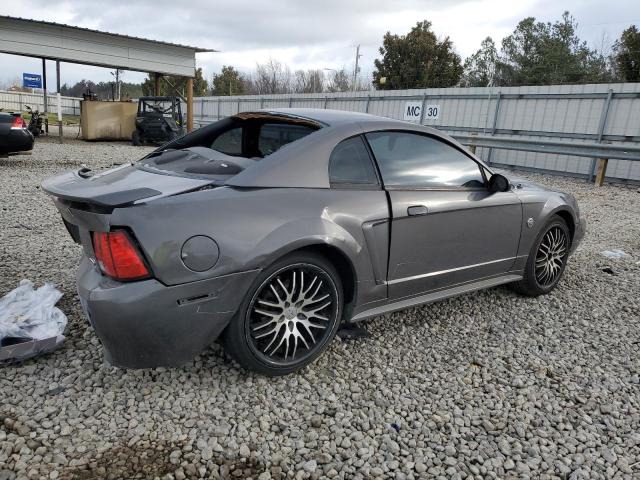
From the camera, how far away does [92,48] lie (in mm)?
19344

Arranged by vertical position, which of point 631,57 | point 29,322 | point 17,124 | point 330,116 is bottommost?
point 29,322

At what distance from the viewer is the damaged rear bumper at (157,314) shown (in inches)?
90.6

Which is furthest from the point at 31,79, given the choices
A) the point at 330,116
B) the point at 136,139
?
the point at 330,116

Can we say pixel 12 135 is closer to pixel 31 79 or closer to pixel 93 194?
pixel 93 194

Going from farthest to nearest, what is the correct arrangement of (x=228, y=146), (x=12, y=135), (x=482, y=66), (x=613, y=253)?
1. (x=482, y=66)
2. (x=12, y=135)
3. (x=613, y=253)
4. (x=228, y=146)

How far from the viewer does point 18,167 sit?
10.9 m

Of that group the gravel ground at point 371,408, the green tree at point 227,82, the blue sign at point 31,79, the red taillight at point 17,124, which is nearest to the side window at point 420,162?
the gravel ground at point 371,408

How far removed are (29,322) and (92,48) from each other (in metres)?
19.5

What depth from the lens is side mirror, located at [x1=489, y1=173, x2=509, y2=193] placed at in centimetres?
365

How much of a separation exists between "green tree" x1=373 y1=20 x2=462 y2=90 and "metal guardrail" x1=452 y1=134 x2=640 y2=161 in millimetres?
23156

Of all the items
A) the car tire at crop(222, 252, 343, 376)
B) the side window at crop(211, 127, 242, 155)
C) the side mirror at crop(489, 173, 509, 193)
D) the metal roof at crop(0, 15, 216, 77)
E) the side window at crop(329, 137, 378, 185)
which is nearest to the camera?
the car tire at crop(222, 252, 343, 376)

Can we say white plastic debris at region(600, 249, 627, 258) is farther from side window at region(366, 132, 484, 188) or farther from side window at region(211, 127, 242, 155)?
side window at region(211, 127, 242, 155)

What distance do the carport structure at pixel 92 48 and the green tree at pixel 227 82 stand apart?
35.3 m

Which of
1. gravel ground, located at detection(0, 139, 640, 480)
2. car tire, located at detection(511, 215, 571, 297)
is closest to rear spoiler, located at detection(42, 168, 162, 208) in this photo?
gravel ground, located at detection(0, 139, 640, 480)
